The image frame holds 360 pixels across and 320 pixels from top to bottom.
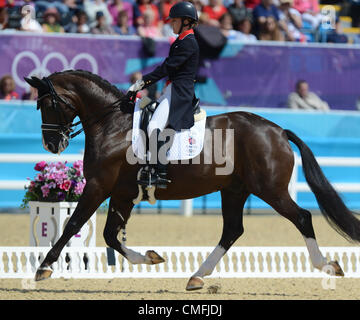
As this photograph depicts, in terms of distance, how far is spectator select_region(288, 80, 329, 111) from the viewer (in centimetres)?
1254

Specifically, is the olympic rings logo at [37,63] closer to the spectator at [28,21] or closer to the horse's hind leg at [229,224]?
the spectator at [28,21]

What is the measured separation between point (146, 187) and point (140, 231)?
13.1 feet

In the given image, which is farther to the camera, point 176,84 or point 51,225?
point 51,225

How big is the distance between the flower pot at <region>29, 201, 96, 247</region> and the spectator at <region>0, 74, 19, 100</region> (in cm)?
482

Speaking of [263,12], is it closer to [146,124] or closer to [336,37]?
[336,37]

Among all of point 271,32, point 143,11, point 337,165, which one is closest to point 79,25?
point 143,11

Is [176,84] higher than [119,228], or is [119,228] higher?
[176,84]

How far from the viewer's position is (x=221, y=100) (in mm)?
12383

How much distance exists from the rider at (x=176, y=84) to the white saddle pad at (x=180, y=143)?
0.24ft

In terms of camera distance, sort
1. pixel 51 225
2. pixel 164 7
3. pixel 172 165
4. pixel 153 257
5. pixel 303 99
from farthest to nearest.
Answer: pixel 164 7 → pixel 303 99 → pixel 51 225 → pixel 153 257 → pixel 172 165

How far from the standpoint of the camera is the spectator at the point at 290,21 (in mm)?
14242

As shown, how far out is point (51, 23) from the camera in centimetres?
1260

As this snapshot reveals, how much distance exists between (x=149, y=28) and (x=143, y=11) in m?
0.66
